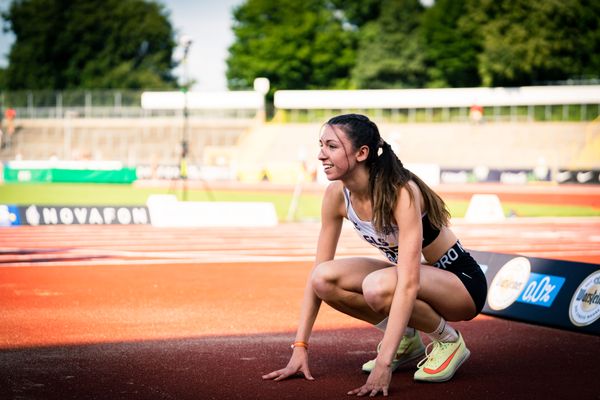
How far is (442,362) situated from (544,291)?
259 cm

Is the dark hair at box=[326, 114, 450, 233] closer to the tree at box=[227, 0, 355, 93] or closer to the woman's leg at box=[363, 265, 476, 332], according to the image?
the woman's leg at box=[363, 265, 476, 332]

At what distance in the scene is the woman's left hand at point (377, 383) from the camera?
530cm

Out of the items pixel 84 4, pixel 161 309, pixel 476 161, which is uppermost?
pixel 84 4

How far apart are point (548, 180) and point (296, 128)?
25.8m

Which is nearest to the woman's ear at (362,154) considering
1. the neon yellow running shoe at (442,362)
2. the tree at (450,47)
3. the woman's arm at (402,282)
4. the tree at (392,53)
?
the woman's arm at (402,282)

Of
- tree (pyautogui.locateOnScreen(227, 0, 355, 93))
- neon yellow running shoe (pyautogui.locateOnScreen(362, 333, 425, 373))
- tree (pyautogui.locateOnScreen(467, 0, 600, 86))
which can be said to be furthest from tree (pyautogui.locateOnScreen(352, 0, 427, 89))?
neon yellow running shoe (pyautogui.locateOnScreen(362, 333, 425, 373))

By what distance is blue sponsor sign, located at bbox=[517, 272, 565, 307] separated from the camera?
799 cm

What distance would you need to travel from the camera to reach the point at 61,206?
20516 millimetres

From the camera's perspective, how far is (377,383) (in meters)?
5.32

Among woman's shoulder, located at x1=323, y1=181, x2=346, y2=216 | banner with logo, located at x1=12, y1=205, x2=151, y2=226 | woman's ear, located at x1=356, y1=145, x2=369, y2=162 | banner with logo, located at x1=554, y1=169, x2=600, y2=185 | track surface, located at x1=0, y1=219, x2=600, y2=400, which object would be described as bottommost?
banner with logo, located at x1=554, y1=169, x2=600, y2=185

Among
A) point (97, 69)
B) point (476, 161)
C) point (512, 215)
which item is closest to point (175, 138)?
point (476, 161)

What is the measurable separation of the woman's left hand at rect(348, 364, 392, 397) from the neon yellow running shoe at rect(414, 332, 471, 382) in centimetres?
54

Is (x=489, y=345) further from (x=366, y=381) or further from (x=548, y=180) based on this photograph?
(x=548, y=180)

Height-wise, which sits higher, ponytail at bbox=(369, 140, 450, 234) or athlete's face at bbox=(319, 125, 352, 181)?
athlete's face at bbox=(319, 125, 352, 181)
